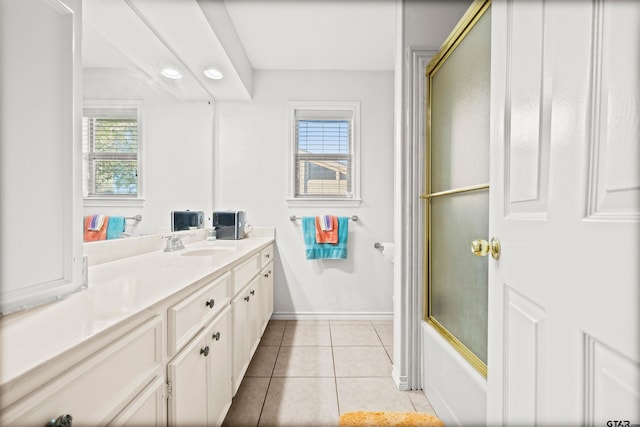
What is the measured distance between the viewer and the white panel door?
40 centimetres

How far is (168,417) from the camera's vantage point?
2.77ft

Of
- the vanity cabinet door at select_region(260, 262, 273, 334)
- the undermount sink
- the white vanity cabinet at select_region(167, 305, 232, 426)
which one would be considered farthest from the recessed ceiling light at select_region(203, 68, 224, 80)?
the white vanity cabinet at select_region(167, 305, 232, 426)

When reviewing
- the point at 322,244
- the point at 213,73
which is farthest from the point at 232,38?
the point at 322,244

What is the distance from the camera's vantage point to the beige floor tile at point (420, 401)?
4.85 ft

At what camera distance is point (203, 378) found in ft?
3.49

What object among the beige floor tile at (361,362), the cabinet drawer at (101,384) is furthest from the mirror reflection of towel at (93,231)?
the beige floor tile at (361,362)

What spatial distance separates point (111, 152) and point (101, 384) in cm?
109

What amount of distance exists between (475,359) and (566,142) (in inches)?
36.8

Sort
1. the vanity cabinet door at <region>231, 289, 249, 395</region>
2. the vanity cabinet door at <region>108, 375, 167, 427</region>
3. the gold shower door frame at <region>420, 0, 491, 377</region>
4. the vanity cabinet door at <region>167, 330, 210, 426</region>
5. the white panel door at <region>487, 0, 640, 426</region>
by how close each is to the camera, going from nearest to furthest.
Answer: the white panel door at <region>487, 0, 640, 426</region>
the vanity cabinet door at <region>108, 375, 167, 427</region>
the vanity cabinet door at <region>167, 330, 210, 426</region>
the gold shower door frame at <region>420, 0, 491, 377</region>
the vanity cabinet door at <region>231, 289, 249, 395</region>

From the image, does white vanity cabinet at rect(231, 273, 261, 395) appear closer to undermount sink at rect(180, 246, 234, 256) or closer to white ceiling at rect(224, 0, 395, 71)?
undermount sink at rect(180, 246, 234, 256)

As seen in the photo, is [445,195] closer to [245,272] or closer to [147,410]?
[245,272]

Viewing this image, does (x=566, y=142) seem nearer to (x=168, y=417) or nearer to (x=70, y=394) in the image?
(x=70, y=394)

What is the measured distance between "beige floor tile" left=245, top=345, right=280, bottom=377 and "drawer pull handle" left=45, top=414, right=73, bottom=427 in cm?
147

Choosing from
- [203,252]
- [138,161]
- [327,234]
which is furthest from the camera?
[327,234]
